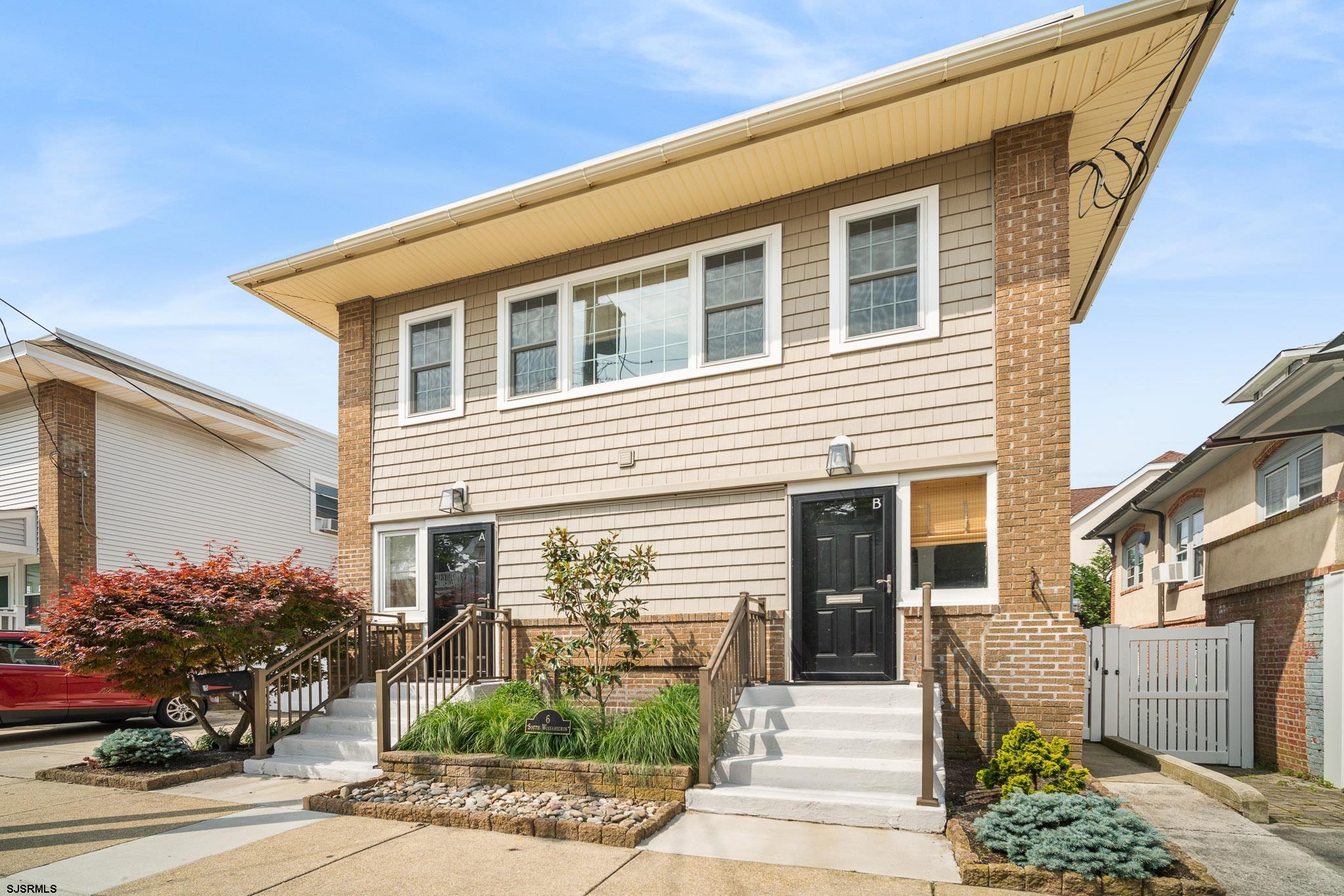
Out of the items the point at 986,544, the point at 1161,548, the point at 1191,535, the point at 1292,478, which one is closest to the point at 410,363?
the point at 986,544

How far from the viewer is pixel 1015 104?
7.34 m

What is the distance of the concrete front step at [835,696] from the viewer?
7098 mm

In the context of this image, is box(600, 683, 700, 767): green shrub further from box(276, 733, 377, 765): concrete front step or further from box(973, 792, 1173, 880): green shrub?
box(276, 733, 377, 765): concrete front step

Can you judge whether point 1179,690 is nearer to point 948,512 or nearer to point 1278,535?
point 1278,535

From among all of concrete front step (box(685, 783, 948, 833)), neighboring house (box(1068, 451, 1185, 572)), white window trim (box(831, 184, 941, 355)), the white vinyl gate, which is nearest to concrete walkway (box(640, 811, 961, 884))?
concrete front step (box(685, 783, 948, 833))

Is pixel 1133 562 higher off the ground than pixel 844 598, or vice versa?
pixel 844 598

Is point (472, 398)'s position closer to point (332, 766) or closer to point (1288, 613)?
point (332, 766)

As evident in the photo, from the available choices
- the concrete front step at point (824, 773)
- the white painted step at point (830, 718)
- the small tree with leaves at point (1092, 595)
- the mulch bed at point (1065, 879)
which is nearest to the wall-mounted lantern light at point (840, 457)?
the white painted step at point (830, 718)

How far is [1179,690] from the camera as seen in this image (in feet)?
31.3

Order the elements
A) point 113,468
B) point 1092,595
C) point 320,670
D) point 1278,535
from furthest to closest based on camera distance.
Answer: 1. point 1092,595
2. point 113,468
3. point 320,670
4. point 1278,535

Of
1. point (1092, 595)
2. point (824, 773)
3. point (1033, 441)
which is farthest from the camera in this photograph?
point (1092, 595)

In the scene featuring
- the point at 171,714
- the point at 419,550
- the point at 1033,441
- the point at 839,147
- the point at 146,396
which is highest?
the point at 839,147

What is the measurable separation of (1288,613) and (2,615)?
67.0 ft

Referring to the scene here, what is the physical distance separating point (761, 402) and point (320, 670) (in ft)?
19.0
